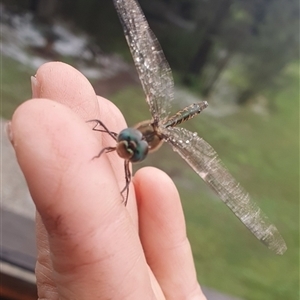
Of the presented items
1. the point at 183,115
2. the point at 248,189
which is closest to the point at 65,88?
the point at 183,115

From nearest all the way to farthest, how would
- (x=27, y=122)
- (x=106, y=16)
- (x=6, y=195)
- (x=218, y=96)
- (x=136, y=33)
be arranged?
(x=27, y=122) < (x=136, y=33) < (x=6, y=195) < (x=106, y=16) < (x=218, y=96)

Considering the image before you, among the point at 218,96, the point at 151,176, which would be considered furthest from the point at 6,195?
the point at 218,96

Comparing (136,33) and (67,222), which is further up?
(136,33)

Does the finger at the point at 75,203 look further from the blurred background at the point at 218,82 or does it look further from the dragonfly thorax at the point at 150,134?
the blurred background at the point at 218,82

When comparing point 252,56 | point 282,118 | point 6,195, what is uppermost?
point 252,56

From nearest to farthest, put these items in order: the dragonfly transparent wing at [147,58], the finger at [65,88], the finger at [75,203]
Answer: the finger at [75,203] < the finger at [65,88] < the dragonfly transparent wing at [147,58]

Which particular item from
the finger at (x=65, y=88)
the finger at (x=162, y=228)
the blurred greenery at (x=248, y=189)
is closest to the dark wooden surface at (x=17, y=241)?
the finger at (x=162, y=228)

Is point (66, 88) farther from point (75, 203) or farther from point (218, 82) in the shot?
point (218, 82)

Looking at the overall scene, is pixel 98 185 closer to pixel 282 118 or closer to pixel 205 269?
pixel 205 269
